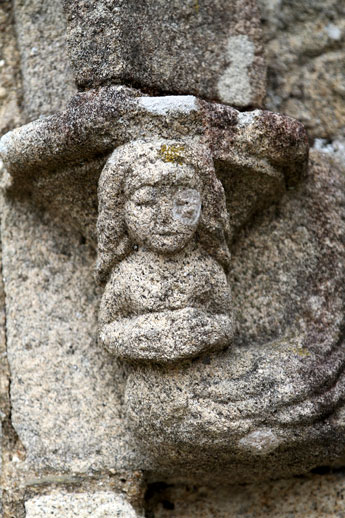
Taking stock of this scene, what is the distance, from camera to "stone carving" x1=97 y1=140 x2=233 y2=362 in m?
1.48

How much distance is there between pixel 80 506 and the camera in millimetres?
1635

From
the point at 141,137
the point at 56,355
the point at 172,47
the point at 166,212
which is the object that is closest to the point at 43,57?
the point at 172,47

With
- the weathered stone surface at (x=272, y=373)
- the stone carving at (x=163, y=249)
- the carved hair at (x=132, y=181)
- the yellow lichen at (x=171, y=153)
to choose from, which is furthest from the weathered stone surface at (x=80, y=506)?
the yellow lichen at (x=171, y=153)

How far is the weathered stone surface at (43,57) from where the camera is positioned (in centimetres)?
180

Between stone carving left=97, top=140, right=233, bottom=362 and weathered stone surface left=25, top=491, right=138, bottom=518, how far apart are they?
353mm

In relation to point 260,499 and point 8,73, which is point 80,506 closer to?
point 260,499

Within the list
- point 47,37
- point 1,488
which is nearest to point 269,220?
point 47,37

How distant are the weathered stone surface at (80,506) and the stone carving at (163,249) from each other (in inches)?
13.9

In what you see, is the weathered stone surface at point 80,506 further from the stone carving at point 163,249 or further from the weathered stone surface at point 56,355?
the stone carving at point 163,249

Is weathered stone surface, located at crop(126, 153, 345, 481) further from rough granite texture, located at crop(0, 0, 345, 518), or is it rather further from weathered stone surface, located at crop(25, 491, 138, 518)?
weathered stone surface, located at crop(25, 491, 138, 518)

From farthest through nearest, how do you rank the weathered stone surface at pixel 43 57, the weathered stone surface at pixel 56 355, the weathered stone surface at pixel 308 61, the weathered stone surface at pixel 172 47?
1. the weathered stone surface at pixel 308 61
2. the weathered stone surface at pixel 43 57
3. the weathered stone surface at pixel 56 355
4. the weathered stone surface at pixel 172 47

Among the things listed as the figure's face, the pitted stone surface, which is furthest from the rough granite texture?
the figure's face

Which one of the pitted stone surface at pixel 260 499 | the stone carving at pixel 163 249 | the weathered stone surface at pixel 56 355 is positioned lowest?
the pitted stone surface at pixel 260 499

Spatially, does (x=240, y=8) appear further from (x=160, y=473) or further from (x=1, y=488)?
(x=1, y=488)
